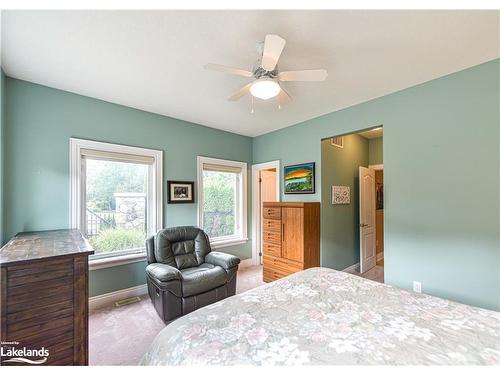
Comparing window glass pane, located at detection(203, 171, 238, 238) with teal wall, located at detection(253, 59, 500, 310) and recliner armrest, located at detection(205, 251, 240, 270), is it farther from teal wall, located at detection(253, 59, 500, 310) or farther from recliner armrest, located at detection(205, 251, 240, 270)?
teal wall, located at detection(253, 59, 500, 310)

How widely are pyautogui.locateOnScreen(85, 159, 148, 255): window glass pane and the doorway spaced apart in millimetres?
2759

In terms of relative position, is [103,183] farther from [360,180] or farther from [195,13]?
[360,180]

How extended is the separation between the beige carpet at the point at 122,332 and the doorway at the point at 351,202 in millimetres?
2539

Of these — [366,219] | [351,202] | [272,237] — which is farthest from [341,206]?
[272,237]

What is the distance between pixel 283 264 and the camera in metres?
3.49

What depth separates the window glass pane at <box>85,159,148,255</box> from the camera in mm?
2912

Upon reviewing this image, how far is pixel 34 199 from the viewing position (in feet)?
8.18

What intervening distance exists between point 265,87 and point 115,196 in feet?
8.24

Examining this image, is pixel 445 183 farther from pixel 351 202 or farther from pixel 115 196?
pixel 115 196

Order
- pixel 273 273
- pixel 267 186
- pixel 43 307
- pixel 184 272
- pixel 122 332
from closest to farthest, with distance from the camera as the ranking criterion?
1. pixel 43 307
2. pixel 122 332
3. pixel 184 272
4. pixel 273 273
5. pixel 267 186

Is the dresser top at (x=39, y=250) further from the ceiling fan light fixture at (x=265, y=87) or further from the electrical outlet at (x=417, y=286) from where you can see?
the electrical outlet at (x=417, y=286)

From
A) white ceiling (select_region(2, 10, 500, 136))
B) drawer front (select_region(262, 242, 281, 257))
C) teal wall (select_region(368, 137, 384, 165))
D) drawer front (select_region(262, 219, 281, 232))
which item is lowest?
drawer front (select_region(262, 242, 281, 257))

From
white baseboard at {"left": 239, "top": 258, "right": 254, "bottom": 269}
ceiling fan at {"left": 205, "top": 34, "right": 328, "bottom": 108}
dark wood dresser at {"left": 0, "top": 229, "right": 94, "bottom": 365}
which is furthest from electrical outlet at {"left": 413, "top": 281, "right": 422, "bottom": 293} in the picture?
dark wood dresser at {"left": 0, "top": 229, "right": 94, "bottom": 365}
